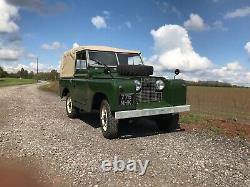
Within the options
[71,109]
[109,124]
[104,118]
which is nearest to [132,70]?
[104,118]

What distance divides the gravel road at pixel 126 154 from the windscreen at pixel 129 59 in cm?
196

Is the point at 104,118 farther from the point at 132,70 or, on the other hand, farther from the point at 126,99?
the point at 132,70

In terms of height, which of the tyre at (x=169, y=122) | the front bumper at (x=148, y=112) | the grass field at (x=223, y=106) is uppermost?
the front bumper at (x=148, y=112)

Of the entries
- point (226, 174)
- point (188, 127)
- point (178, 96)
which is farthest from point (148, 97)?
point (226, 174)

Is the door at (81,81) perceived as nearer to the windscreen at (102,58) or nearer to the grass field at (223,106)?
the windscreen at (102,58)

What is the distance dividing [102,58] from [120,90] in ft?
8.33

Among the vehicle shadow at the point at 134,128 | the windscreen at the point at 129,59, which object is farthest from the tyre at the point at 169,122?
the windscreen at the point at 129,59

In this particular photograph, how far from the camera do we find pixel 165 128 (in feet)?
29.1

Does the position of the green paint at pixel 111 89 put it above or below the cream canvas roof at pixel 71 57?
below

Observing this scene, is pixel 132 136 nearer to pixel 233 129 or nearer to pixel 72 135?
pixel 72 135

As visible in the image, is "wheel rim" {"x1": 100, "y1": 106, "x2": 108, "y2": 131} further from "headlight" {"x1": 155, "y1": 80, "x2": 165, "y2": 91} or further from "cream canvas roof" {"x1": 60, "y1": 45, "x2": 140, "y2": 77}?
"cream canvas roof" {"x1": 60, "y1": 45, "x2": 140, "y2": 77}

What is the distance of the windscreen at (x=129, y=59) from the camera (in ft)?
32.3

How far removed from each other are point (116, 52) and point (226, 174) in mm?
5489

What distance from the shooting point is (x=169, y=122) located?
8750 mm
